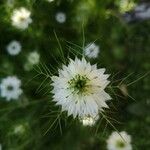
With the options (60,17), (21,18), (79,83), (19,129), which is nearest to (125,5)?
(60,17)

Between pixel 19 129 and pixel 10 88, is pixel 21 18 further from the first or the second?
pixel 19 129

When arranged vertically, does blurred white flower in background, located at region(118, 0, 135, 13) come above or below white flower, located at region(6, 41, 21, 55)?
below

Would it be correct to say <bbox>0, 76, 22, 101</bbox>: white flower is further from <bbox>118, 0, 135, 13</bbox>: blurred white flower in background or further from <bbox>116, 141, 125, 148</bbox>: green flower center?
Answer: <bbox>118, 0, 135, 13</bbox>: blurred white flower in background

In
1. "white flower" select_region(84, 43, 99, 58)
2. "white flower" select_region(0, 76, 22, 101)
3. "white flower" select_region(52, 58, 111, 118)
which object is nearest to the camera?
"white flower" select_region(52, 58, 111, 118)

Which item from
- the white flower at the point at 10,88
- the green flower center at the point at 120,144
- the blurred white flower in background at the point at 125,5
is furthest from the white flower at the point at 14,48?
the green flower center at the point at 120,144

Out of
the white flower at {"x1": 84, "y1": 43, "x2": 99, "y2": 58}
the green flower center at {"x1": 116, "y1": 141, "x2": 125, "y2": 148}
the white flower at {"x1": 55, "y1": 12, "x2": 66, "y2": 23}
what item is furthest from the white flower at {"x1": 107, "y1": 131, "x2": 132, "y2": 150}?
the white flower at {"x1": 55, "y1": 12, "x2": 66, "y2": 23}

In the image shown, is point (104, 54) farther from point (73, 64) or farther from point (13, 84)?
point (73, 64)
